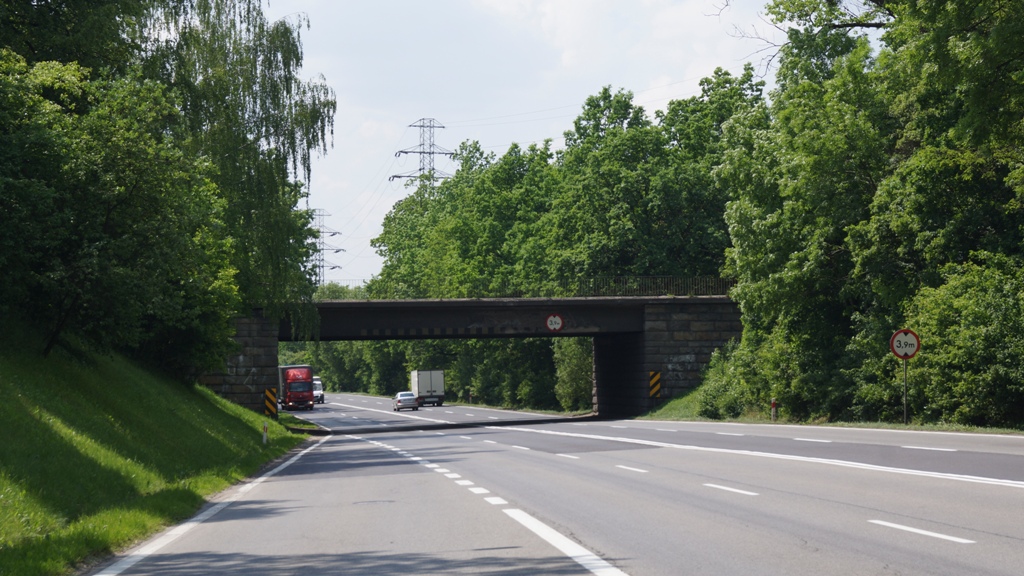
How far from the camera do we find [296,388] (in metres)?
94.1

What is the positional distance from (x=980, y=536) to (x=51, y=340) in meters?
16.4

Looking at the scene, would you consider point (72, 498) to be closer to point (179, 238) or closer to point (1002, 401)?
point (179, 238)

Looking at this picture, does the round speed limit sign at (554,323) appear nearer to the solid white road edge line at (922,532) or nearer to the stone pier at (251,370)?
the stone pier at (251,370)

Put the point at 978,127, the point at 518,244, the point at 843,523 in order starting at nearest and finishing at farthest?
the point at 843,523
the point at 978,127
the point at 518,244

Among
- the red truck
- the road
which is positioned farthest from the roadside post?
the red truck

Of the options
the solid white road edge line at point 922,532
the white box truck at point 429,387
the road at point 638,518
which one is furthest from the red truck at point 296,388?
the solid white road edge line at point 922,532

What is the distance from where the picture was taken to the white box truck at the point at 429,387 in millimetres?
90188

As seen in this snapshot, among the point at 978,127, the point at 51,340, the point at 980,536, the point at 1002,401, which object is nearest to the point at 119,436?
the point at 51,340

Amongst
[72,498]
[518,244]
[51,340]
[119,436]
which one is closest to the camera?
[72,498]

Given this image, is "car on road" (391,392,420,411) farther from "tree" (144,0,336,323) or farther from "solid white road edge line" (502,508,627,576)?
"solid white road edge line" (502,508,627,576)

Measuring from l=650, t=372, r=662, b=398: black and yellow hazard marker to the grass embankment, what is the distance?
91.6ft

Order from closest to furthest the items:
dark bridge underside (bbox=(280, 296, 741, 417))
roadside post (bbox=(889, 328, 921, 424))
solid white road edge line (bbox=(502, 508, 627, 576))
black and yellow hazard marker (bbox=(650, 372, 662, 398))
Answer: solid white road edge line (bbox=(502, 508, 627, 576))
roadside post (bbox=(889, 328, 921, 424))
dark bridge underside (bbox=(280, 296, 741, 417))
black and yellow hazard marker (bbox=(650, 372, 662, 398))

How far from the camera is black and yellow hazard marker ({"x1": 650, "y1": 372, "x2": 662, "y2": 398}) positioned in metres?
53.3

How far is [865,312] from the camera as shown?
1590 inches
